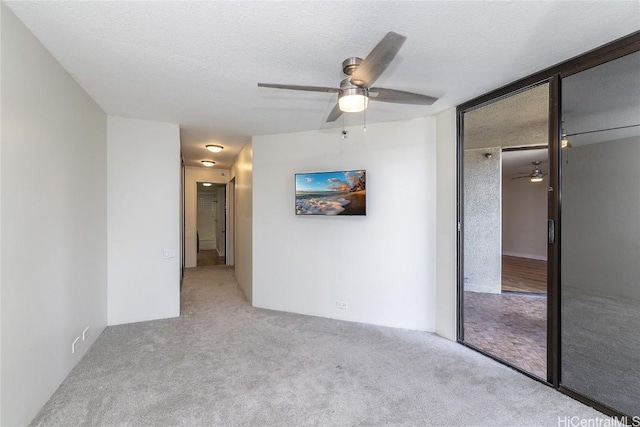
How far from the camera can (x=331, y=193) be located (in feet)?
13.3

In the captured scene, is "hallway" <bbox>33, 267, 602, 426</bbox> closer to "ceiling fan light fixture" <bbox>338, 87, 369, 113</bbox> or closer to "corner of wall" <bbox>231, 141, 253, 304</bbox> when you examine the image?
"corner of wall" <bbox>231, 141, 253, 304</bbox>

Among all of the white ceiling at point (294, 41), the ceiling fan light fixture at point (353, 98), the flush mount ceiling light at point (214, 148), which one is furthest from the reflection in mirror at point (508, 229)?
the flush mount ceiling light at point (214, 148)

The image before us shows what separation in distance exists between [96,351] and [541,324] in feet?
16.5

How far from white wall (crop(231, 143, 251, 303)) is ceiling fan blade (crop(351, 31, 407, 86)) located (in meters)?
2.98

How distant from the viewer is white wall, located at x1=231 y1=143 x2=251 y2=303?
4.76 m

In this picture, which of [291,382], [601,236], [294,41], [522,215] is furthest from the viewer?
[522,215]

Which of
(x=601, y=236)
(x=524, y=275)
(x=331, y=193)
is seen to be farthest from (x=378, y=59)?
(x=524, y=275)

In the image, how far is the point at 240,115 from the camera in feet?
11.9

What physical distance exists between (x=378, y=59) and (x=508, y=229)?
27.2 feet

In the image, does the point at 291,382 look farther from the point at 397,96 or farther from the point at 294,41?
the point at 294,41

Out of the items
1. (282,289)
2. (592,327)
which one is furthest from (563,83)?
(282,289)

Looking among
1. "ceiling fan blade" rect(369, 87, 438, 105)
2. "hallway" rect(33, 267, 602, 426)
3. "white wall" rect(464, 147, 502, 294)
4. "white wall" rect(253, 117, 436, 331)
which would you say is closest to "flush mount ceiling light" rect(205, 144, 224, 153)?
"white wall" rect(253, 117, 436, 331)

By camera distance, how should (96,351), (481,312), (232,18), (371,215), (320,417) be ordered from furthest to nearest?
(481,312)
(371,215)
(96,351)
(320,417)
(232,18)

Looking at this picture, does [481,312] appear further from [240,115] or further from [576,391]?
[240,115]
